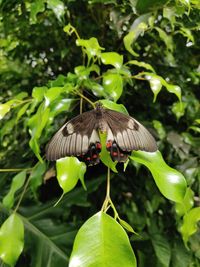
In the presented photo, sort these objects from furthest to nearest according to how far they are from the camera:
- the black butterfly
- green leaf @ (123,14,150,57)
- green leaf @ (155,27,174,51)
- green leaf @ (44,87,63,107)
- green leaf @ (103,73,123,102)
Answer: green leaf @ (155,27,174,51) < green leaf @ (123,14,150,57) < green leaf @ (103,73,123,102) < green leaf @ (44,87,63,107) < the black butterfly

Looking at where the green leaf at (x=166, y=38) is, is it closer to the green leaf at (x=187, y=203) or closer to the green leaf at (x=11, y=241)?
the green leaf at (x=187, y=203)

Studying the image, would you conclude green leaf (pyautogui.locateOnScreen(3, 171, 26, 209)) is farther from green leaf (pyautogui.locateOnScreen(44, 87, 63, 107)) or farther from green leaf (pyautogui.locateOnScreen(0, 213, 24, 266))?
green leaf (pyautogui.locateOnScreen(44, 87, 63, 107))

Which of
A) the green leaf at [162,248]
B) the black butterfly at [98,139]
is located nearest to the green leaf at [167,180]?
the black butterfly at [98,139]

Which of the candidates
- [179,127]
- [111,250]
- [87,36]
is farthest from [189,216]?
[87,36]

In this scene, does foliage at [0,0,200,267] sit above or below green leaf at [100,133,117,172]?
below

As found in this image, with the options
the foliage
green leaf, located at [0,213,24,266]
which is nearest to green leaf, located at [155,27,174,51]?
the foliage

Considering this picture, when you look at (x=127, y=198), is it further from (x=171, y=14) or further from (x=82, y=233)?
(x=82, y=233)

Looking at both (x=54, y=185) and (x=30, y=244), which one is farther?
(x=54, y=185)
